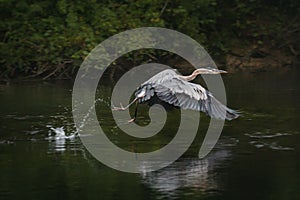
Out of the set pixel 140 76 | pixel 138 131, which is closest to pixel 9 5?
pixel 140 76

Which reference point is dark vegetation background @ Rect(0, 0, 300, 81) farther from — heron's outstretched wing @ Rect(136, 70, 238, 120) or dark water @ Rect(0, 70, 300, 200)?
heron's outstretched wing @ Rect(136, 70, 238, 120)

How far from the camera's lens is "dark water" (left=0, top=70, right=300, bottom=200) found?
760cm

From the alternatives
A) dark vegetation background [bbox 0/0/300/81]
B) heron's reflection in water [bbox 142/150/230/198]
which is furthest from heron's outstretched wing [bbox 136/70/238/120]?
dark vegetation background [bbox 0/0/300/81]

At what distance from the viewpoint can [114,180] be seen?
8078mm

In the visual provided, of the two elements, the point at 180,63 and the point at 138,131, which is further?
the point at 180,63

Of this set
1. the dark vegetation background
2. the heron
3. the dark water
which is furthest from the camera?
the dark vegetation background

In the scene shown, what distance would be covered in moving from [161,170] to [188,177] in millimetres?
431

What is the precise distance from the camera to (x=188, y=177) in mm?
8102

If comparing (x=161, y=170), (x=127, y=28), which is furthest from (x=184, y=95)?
(x=127, y=28)

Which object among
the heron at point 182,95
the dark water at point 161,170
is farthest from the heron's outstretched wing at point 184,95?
the dark water at point 161,170

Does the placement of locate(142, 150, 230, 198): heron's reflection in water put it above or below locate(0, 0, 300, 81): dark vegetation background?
below

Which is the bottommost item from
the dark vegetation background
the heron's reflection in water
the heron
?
the heron's reflection in water

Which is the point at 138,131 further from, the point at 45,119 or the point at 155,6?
the point at 155,6

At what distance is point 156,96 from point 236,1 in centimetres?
938
